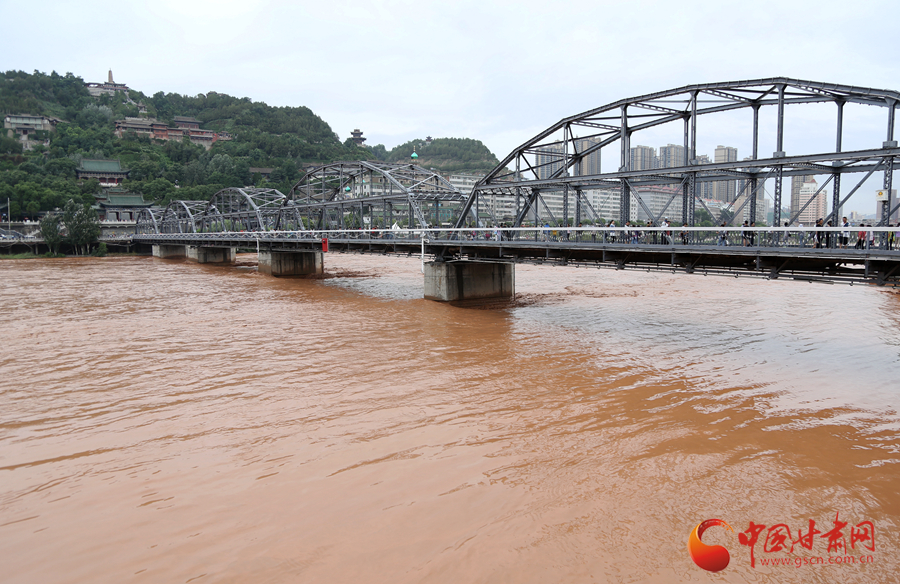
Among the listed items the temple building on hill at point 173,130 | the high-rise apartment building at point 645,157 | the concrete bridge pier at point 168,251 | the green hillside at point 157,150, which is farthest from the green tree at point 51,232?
the temple building on hill at point 173,130

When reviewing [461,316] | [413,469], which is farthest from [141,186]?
[413,469]

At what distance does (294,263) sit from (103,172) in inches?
3724

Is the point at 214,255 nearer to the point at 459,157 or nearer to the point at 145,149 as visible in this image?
the point at 145,149

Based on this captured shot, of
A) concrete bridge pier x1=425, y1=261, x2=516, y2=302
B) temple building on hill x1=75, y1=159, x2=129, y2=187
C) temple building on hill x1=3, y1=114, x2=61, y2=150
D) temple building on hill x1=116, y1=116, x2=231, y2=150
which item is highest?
temple building on hill x1=116, y1=116, x2=231, y2=150

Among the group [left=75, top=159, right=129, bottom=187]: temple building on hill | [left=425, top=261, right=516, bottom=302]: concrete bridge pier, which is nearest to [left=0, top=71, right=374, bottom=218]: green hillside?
[left=75, top=159, right=129, bottom=187]: temple building on hill

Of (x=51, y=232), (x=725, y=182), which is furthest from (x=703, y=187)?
(x=51, y=232)

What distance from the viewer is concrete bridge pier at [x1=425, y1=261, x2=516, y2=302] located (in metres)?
30.0

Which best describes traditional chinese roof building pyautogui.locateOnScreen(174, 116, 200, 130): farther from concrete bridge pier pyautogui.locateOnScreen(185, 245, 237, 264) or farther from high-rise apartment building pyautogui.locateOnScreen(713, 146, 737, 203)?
high-rise apartment building pyautogui.locateOnScreen(713, 146, 737, 203)

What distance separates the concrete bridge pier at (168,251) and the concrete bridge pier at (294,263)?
47.7 m

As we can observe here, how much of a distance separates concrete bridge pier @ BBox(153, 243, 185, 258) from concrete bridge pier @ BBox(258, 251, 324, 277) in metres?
47.7

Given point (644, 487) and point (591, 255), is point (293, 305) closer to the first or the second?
point (591, 255)

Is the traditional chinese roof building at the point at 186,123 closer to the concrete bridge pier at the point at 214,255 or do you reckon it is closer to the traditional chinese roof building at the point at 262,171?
the traditional chinese roof building at the point at 262,171

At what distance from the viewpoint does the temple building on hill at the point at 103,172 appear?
378 feet

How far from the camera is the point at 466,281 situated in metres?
30.3
